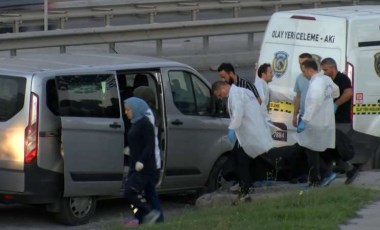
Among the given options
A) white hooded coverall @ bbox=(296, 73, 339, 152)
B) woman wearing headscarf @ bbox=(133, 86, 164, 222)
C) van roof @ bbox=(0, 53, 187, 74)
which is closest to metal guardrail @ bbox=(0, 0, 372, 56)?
van roof @ bbox=(0, 53, 187, 74)

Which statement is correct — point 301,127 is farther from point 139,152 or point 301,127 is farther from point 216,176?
point 139,152

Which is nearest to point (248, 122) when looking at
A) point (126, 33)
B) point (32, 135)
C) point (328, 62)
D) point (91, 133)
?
point (328, 62)

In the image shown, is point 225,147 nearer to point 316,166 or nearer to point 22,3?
point 316,166

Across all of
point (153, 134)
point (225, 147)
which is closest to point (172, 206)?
point (225, 147)

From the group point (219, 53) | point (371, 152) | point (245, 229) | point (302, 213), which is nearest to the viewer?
point (245, 229)

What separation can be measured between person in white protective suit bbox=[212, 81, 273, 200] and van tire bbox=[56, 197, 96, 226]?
1.59 metres

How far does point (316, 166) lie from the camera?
11.1 meters

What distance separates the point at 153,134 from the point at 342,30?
3.60 meters

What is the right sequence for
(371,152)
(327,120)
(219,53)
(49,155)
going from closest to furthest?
1. (49,155)
2. (327,120)
3. (371,152)
4. (219,53)

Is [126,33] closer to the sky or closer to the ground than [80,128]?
closer to the sky

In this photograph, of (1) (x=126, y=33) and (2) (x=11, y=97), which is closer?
(2) (x=11, y=97)

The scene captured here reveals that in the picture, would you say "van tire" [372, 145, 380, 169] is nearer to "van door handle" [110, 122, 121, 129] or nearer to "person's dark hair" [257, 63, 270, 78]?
"person's dark hair" [257, 63, 270, 78]

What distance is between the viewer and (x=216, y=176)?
1191 centimetres

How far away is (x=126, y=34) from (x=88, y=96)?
26.4 ft
